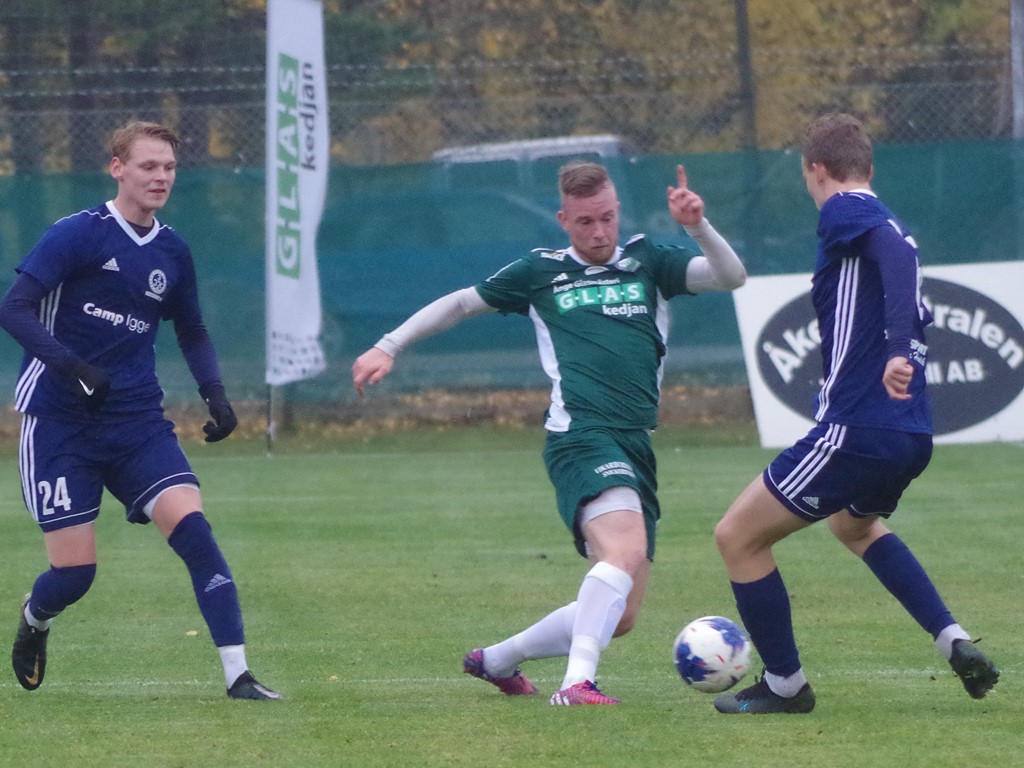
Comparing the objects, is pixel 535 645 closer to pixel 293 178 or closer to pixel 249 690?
pixel 249 690

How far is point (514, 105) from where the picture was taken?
1623 centimetres

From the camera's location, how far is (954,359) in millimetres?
13625

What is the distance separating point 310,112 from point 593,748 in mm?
10078

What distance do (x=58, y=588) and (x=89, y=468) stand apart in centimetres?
40

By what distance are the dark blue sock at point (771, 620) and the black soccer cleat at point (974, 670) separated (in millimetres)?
470

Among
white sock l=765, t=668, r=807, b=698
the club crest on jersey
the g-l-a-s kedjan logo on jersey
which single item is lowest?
the g-l-a-s kedjan logo on jersey

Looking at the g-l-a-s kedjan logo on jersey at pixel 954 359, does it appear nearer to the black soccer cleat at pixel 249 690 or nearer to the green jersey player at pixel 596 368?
the green jersey player at pixel 596 368

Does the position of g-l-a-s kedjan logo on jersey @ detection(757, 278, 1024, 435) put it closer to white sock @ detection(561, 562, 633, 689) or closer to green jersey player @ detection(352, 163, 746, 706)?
green jersey player @ detection(352, 163, 746, 706)

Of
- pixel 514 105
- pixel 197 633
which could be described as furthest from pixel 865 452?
pixel 514 105

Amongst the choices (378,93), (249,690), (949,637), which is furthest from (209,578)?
(378,93)

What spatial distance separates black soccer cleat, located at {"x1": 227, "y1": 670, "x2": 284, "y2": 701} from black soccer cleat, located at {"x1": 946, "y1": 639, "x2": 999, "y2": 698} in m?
2.07

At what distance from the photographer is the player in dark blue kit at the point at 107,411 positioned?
5840mm

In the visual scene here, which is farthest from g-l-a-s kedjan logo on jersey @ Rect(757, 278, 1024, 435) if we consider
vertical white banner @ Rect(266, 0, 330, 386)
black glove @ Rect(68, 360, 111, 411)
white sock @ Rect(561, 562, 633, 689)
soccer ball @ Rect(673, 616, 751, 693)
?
black glove @ Rect(68, 360, 111, 411)

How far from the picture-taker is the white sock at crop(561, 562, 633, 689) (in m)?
5.54
